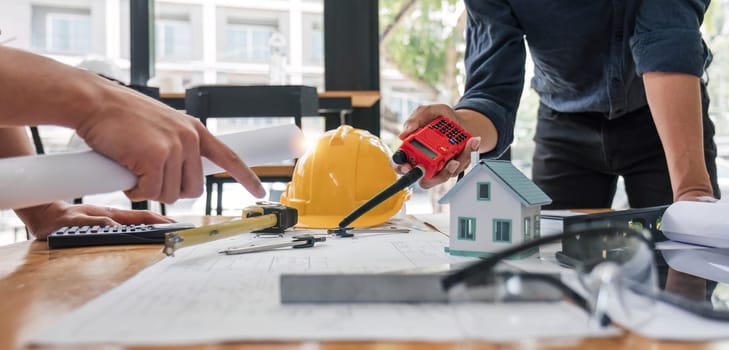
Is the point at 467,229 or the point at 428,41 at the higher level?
the point at 428,41

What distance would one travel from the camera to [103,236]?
2.08 feet

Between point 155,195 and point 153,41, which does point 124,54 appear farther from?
point 155,195

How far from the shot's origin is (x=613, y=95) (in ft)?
3.53

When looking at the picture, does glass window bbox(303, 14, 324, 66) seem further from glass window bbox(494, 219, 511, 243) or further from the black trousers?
glass window bbox(494, 219, 511, 243)

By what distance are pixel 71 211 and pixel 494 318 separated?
67cm

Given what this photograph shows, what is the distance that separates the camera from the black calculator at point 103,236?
0.62 meters

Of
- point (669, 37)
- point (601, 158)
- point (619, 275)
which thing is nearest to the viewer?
point (619, 275)

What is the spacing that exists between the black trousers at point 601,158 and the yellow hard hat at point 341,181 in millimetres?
523

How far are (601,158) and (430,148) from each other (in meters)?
0.64

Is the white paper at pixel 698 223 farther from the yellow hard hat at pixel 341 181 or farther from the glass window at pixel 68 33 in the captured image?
the glass window at pixel 68 33

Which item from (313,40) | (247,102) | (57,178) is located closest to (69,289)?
(57,178)

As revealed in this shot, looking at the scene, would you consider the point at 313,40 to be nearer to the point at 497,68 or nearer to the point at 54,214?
the point at 497,68

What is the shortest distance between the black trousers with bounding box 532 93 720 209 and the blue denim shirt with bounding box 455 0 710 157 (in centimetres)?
5

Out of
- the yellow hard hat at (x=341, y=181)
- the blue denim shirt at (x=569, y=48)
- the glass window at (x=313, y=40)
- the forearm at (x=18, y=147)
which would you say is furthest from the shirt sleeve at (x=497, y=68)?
the glass window at (x=313, y=40)
